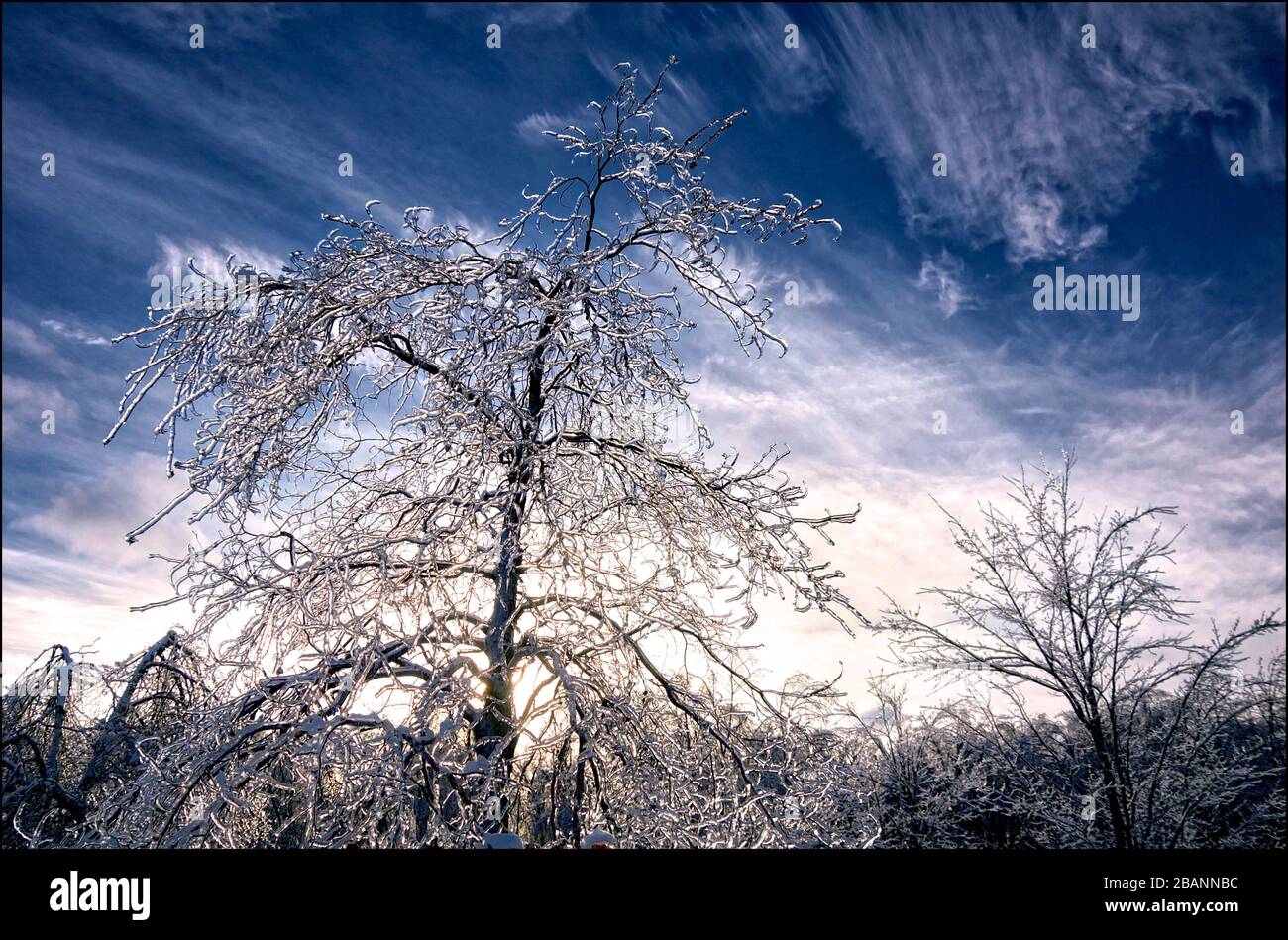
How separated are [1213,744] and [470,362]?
13.6 metres

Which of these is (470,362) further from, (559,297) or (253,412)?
(253,412)

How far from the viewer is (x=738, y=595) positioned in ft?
16.5

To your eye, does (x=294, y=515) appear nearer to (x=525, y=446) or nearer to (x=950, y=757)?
(x=525, y=446)

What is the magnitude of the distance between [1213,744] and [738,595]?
1162cm

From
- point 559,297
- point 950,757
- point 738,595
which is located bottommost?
point 950,757

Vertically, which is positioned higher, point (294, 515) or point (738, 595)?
point (294, 515)
